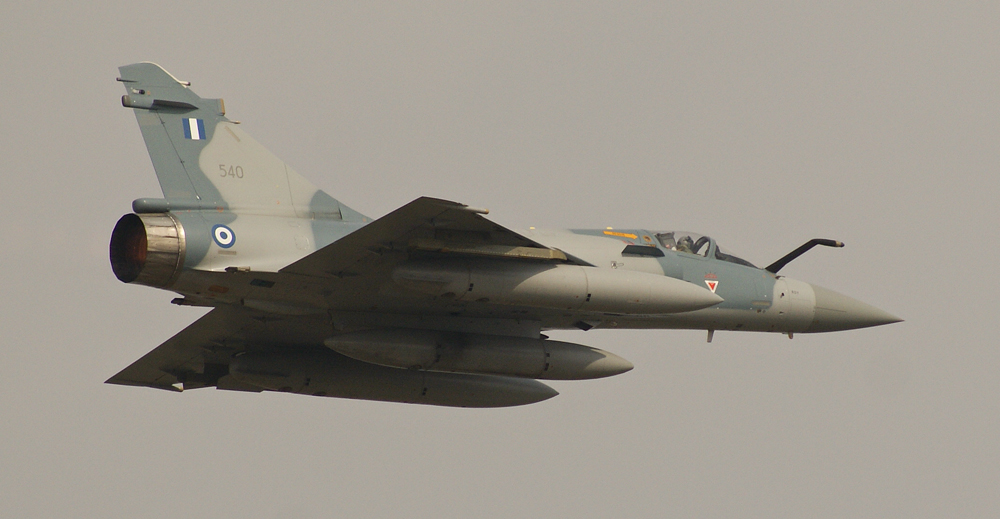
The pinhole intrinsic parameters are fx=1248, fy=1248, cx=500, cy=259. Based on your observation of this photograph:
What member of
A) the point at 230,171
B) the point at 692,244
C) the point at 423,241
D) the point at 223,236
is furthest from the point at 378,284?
the point at 692,244

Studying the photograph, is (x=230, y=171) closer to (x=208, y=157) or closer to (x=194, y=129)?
(x=208, y=157)

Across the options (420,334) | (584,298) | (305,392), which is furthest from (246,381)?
(584,298)

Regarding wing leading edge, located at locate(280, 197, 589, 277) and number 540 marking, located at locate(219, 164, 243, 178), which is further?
number 540 marking, located at locate(219, 164, 243, 178)

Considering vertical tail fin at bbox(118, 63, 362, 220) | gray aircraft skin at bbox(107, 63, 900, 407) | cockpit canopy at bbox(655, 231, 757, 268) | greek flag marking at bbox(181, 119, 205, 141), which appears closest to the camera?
gray aircraft skin at bbox(107, 63, 900, 407)

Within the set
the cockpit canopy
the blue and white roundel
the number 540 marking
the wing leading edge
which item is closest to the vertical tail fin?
the number 540 marking

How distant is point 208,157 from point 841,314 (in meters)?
10.7

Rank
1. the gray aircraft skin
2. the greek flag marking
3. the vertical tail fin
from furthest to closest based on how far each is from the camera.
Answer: the greek flag marking < the vertical tail fin < the gray aircraft skin

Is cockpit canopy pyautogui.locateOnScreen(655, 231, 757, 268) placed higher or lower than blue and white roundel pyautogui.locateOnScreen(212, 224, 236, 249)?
higher

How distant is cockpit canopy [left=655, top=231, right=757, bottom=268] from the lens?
1973cm

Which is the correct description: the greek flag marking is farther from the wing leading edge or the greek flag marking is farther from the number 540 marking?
the wing leading edge

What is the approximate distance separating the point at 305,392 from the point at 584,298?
581cm

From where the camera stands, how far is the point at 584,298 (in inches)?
658

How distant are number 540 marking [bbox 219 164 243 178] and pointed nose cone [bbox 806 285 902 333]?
9818 mm

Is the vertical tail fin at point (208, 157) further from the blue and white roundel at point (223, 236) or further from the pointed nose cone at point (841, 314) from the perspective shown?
the pointed nose cone at point (841, 314)
